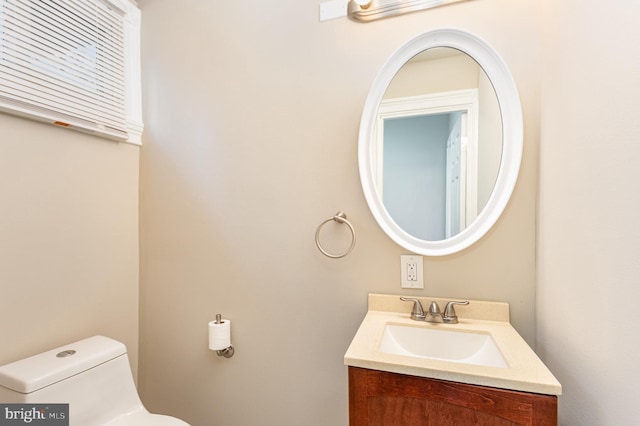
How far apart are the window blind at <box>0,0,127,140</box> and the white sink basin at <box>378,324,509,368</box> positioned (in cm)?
162

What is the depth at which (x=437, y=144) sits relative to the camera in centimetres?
124

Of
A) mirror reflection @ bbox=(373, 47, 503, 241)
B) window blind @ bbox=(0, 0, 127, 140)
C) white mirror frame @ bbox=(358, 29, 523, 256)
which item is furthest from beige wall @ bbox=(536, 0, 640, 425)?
window blind @ bbox=(0, 0, 127, 140)

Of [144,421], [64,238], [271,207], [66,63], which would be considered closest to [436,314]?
[271,207]

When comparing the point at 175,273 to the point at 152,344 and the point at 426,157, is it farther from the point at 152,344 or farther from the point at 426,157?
the point at 426,157

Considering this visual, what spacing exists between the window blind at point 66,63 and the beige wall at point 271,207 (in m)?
0.17

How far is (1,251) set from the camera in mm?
1157

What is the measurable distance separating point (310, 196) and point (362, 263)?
384 mm

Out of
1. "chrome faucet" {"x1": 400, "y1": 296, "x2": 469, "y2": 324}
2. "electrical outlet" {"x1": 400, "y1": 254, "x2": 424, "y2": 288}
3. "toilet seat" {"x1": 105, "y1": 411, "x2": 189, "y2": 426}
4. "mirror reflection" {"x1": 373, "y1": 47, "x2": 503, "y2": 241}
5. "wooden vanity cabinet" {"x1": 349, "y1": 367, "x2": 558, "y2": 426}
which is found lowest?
"toilet seat" {"x1": 105, "y1": 411, "x2": 189, "y2": 426}

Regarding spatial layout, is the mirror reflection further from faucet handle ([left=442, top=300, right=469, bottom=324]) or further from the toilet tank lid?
the toilet tank lid

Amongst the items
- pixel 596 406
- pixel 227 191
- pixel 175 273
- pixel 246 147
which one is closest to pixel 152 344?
pixel 175 273

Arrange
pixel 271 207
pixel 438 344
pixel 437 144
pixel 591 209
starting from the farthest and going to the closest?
1. pixel 271 207
2. pixel 437 144
3. pixel 438 344
4. pixel 591 209

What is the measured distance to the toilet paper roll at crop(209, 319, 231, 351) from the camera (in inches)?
56.6

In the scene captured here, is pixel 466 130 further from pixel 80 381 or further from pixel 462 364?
pixel 80 381

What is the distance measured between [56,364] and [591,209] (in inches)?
73.0
